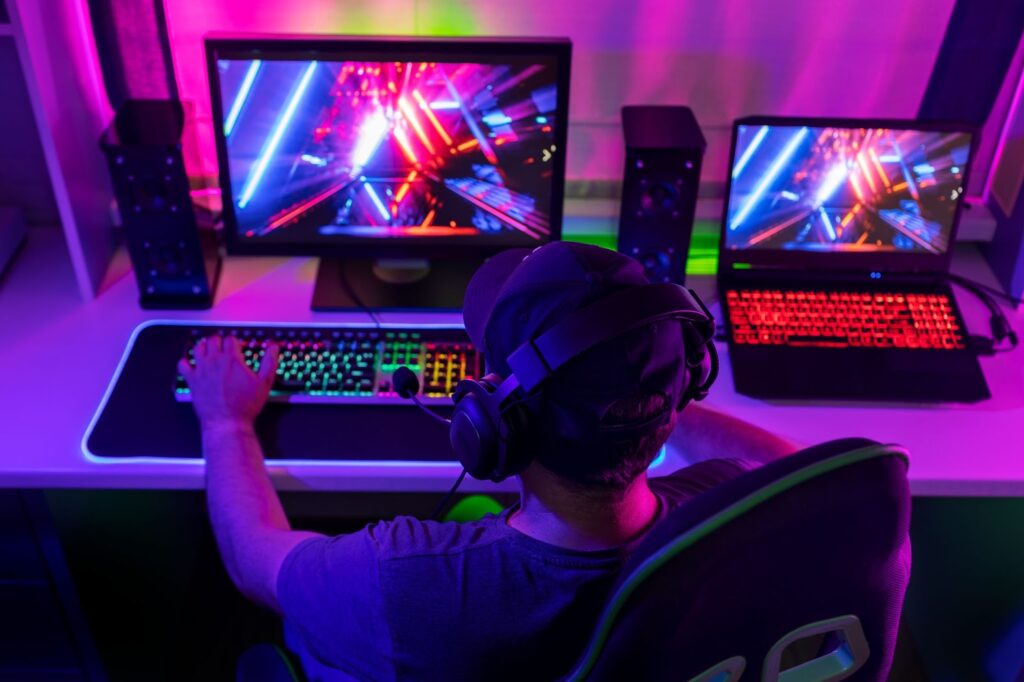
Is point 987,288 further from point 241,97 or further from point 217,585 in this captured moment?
point 217,585

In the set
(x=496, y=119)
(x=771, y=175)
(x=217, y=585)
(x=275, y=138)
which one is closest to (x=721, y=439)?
(x=771, y=175)

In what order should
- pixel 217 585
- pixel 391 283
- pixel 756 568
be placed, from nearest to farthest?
pixel 756 568 < pixel 391 283 < pixel 217 585

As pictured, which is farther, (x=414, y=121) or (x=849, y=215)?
(x=849, y=215)

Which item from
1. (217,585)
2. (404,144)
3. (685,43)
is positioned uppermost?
(685,43)

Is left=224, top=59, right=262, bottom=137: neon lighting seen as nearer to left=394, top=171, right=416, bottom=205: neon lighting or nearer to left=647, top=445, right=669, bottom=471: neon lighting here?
left=394, top=171, right=416, bottom=205: neon lighting

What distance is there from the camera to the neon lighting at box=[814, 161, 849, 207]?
169 centimetres

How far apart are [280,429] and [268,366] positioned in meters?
0.11

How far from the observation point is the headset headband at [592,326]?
85 centimetres

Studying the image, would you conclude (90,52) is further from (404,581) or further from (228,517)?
(404,581)

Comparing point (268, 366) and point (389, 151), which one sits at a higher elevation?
point (389, 151)

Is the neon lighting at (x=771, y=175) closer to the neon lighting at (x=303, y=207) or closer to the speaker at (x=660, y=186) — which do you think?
Result: the speaker at (x=660, y=186)

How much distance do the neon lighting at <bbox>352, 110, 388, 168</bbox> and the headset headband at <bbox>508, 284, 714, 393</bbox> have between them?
0.83 metres

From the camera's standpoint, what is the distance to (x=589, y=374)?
34.9 inches

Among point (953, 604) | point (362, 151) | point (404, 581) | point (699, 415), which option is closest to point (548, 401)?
point (404, 581)
